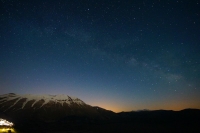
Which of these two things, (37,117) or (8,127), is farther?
(37,117)

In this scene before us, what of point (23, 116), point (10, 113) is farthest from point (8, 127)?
point (10, 113)

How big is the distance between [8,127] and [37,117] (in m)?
157

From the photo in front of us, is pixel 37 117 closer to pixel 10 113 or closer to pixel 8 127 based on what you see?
pixel 10 113

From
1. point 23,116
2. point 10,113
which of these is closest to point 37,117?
point 23,116

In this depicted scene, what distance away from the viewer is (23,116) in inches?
7480

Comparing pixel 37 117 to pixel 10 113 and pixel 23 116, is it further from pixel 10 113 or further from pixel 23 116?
pixel 10 113

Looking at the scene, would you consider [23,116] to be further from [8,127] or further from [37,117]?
[8,127]

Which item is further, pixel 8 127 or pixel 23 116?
pixel 23 116

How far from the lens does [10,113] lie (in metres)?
195

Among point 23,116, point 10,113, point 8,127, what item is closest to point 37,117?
point 23,116

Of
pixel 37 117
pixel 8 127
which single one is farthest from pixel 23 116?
pixel 8 127

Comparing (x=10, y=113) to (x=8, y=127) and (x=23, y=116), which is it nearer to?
(x=23, y=116)

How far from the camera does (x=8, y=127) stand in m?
55.1

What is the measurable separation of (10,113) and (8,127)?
543 feet
